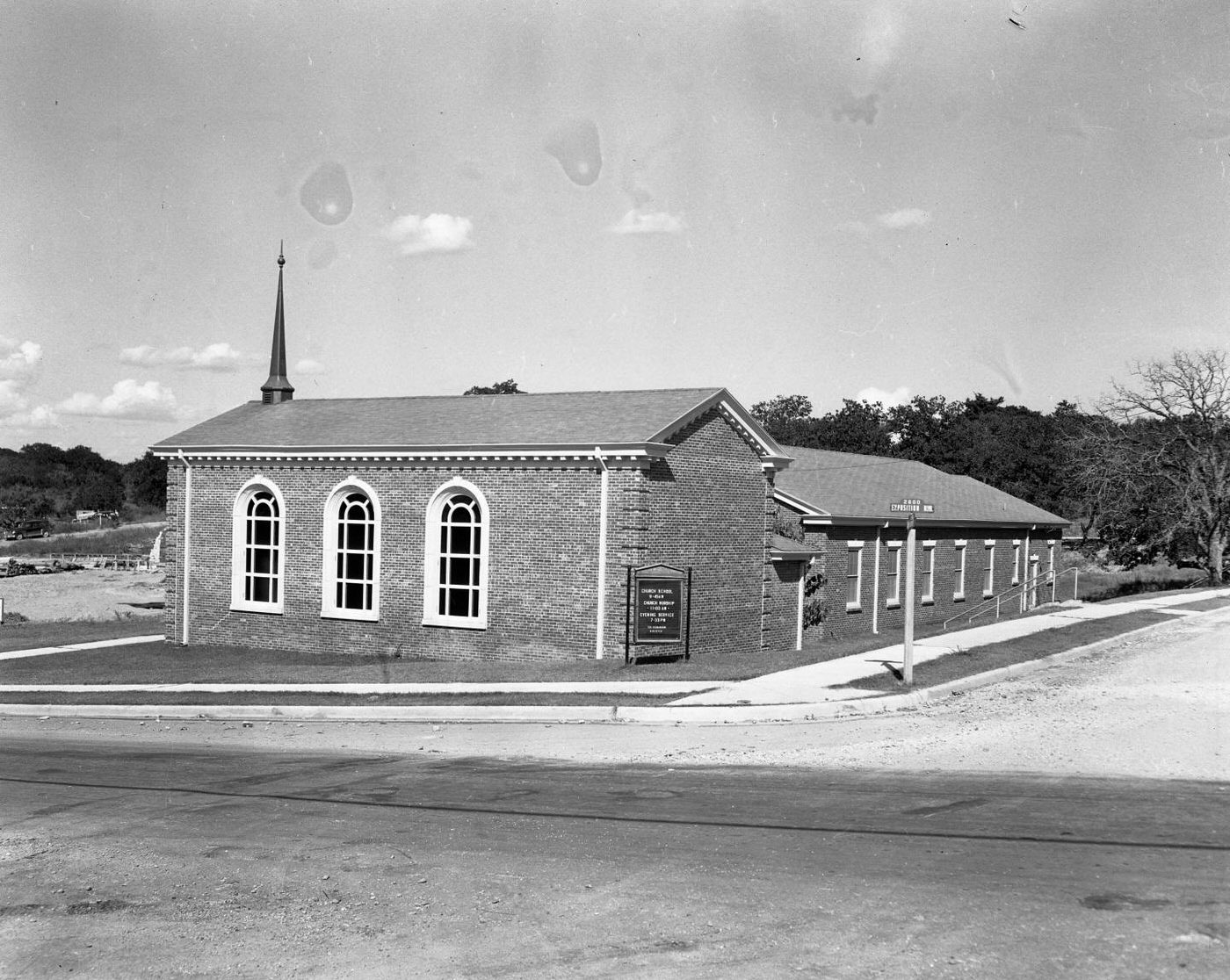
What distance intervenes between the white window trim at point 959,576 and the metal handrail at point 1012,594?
1.68 ft

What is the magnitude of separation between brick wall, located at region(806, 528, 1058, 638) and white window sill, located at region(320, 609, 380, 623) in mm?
10381

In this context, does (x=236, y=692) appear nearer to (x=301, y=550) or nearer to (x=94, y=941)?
(x=301, y=550)

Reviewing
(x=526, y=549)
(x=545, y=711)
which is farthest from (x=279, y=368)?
(x=545, y=711)

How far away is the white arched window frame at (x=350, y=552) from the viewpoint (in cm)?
2455

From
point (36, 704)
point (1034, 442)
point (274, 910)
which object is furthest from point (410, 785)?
point (1034, 442)

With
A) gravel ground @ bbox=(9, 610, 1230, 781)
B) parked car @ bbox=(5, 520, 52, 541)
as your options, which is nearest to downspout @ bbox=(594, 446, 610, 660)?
gravel ground @ bbox=(9, 610, 1230, 781)

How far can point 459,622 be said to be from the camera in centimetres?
2311

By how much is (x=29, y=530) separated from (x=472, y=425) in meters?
103

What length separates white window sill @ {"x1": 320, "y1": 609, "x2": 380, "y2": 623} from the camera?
24312 millimetres

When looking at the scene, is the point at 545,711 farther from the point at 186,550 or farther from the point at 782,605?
the point at 186,550

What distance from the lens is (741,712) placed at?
1508 cm

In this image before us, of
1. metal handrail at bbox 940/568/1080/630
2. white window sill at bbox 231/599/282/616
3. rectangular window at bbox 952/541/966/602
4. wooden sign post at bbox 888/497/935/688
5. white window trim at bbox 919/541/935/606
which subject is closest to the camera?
wooden sign post at bbox 888/497/935/688

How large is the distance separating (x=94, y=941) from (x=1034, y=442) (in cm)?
7407

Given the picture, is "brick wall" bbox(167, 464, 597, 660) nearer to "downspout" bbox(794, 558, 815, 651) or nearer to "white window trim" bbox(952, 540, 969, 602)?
"downspout" bbox(794, 558, 815, 651)
